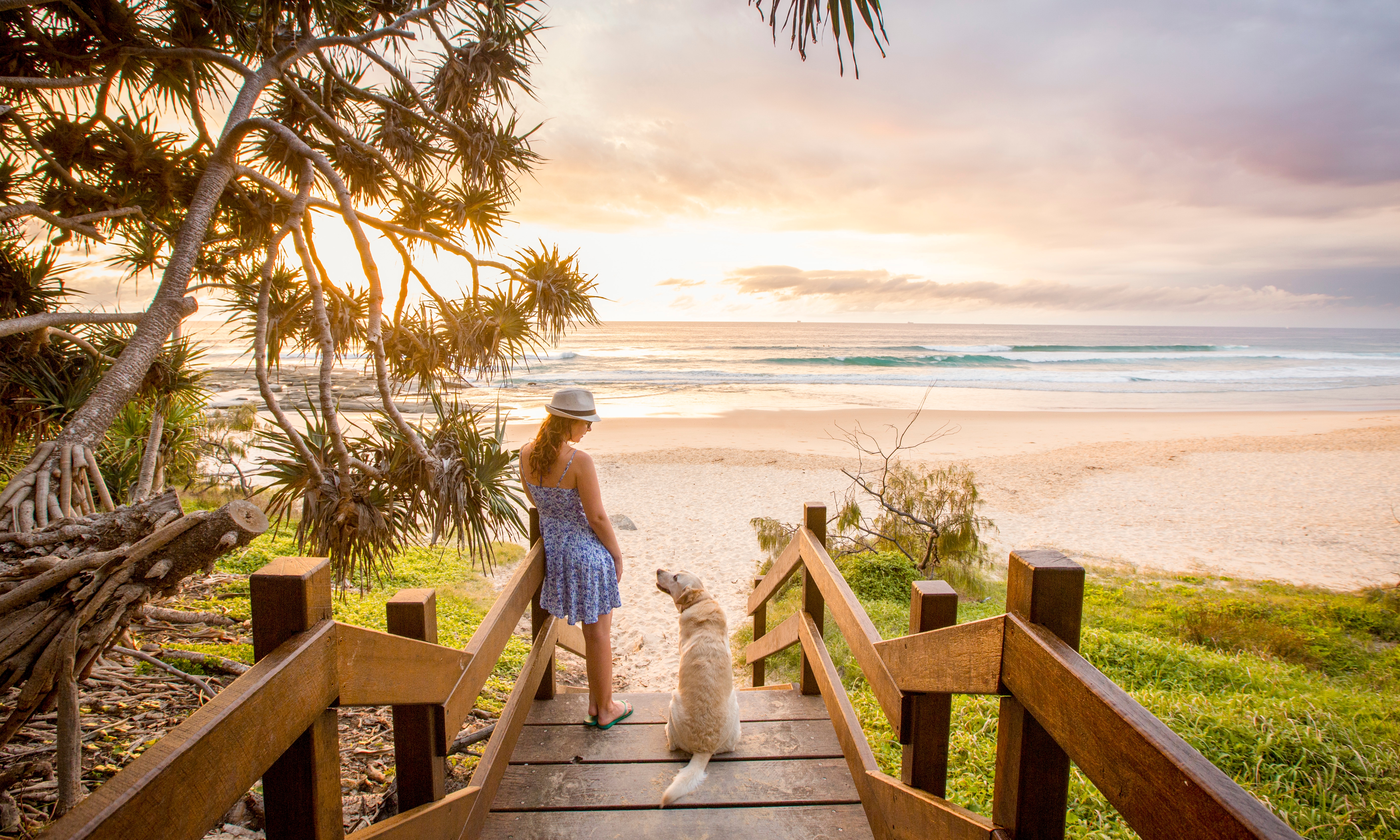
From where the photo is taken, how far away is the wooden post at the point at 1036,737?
1202mm

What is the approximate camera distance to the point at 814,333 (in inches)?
3354

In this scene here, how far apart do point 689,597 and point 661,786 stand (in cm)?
92

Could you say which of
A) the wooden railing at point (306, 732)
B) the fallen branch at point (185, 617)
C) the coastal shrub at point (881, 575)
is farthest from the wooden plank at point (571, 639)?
the coastal shrub at point (881, 575)

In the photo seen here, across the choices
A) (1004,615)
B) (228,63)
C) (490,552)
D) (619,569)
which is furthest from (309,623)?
(228,63)

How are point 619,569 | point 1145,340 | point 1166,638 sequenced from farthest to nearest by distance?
point 1145,340 < point 1166,638 < point 619,569

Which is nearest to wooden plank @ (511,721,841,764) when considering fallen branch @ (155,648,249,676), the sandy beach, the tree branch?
fallen branch @ (155,648,249,676)

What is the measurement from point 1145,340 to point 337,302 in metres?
86.9

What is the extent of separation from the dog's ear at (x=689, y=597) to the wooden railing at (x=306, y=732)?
1249 millimetres

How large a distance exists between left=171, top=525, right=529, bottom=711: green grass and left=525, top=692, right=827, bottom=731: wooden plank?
761mm

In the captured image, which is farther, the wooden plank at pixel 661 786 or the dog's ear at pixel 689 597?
the dog's ear at pixel 689 597

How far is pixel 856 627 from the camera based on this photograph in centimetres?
233

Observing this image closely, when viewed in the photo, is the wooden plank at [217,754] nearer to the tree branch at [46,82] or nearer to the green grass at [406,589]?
the green grass at [406,589]

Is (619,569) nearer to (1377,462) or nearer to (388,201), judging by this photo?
(388,201)

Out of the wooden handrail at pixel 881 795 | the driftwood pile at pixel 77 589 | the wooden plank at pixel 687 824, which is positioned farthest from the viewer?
the wooden plank at pixel 687 824
